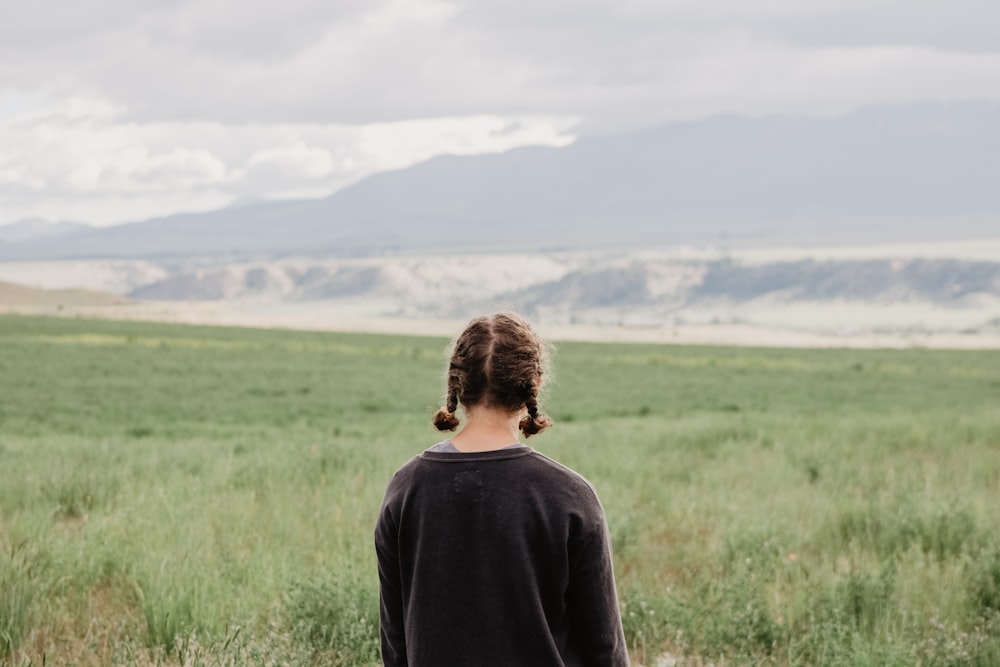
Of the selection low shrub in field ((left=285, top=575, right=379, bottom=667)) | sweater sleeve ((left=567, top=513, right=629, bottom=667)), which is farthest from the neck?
low shrub in field ((left=285, top=575, right=379, bottom=667))

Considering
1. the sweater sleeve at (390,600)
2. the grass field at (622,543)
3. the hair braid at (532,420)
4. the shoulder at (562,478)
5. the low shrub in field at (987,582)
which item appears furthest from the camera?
the low shrub in field at (987,582)

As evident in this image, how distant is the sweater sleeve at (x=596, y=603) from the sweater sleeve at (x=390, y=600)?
0.51m

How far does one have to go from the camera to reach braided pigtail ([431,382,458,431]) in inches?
104

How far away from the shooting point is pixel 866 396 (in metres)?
29.6

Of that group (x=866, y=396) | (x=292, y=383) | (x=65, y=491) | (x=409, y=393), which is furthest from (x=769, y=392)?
(x=65, y=491)

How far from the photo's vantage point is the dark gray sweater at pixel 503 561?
2.50 metres

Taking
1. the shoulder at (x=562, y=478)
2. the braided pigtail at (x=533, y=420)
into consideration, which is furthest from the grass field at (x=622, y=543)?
the shoulder at (x=562, y=478)

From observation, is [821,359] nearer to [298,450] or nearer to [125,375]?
[125,375]

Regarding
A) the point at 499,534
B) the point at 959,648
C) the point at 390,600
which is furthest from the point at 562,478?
the point at 959,648

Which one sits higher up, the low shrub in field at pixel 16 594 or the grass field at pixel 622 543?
the low shrub in field at pixel 16 594

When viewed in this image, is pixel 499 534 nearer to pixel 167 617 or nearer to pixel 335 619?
pixel 335 619

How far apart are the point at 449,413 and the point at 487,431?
0.14 meters

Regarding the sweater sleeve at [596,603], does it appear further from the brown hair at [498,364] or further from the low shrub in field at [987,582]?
the low shrub in field at [987,582]

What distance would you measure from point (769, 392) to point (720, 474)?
69.0 ft
